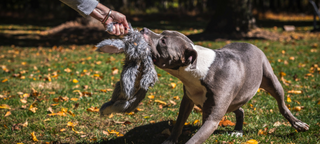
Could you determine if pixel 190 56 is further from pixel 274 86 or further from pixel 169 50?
pixel 274 86

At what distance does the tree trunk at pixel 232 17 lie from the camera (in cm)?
1158

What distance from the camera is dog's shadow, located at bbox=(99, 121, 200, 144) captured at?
3311 mm

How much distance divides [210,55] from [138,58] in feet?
2.59

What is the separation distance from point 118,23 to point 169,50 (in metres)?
0.59

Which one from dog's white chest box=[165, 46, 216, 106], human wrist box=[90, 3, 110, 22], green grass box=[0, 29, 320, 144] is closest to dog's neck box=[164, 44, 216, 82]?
dog's white chest box=[165, 46, 216, 106]

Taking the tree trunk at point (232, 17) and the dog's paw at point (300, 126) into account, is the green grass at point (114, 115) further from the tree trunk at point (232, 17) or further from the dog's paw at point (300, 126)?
the tree trunk at point (232, 17)

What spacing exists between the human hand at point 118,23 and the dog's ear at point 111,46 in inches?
12.6

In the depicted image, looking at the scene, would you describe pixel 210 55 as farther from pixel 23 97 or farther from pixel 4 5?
pixel 4 5

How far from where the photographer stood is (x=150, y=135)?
348cm

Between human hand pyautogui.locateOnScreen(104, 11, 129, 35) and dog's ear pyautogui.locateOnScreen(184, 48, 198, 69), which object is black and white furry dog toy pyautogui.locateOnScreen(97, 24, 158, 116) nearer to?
human hand pyautogui.locateOnScreen(104, 11, 129, 35)

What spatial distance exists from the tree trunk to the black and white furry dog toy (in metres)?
10.2

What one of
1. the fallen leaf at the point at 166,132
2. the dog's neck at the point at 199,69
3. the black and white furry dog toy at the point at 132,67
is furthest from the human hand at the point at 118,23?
the fallen leaf at the point at 166,132

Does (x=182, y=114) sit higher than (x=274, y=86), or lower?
lower

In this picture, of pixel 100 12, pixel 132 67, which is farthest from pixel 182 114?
pixel 100 12
